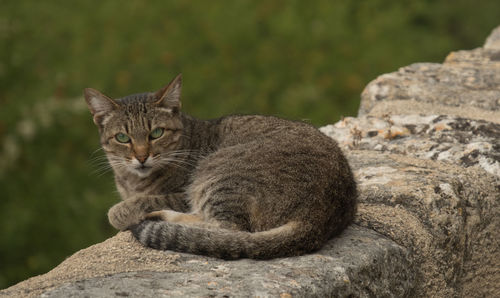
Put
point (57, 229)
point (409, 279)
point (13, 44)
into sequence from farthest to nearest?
point (13, 44) < point (57, 229) < point (409, 279)

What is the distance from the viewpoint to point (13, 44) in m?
6.86

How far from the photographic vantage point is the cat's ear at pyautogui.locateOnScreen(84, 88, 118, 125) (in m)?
3.68

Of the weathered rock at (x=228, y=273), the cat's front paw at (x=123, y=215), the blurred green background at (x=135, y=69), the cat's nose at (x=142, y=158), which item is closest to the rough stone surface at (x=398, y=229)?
the weathered rock at (x=228, y=273)

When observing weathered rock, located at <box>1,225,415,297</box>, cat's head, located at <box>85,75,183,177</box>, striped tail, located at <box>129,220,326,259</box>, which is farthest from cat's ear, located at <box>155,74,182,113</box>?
striped tail, located at <box>129,220,326,259</box>

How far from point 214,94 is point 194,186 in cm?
373

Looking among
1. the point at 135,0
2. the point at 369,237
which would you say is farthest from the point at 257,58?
the point at 369,237

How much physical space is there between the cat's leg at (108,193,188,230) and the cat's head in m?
0.22

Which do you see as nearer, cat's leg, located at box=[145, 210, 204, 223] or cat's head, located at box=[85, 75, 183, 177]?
cat's leg, located at box=[145, 210, 204, 223]

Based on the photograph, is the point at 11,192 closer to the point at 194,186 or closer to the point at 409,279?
the point at 194,186

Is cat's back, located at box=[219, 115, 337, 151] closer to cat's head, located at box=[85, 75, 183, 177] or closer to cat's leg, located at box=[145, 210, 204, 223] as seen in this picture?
cat's head, located at box=[85, 75, 183, 177]

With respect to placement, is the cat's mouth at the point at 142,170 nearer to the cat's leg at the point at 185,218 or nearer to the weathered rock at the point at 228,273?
the cat's leg at the point at 185,218

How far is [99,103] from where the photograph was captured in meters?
3.72

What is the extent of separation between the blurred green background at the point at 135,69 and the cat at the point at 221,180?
2004mm

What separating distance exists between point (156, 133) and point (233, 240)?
4.13 feet
